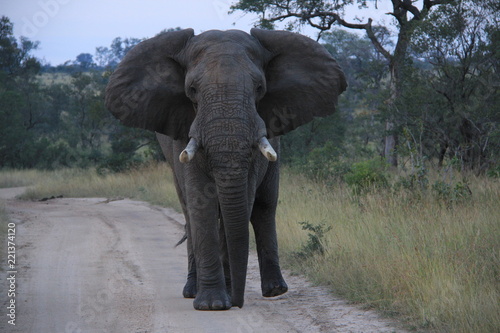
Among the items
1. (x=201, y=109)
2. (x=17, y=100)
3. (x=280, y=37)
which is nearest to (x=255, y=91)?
(x=201, y=109)

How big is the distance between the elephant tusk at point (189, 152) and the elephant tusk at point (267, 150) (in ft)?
1.70

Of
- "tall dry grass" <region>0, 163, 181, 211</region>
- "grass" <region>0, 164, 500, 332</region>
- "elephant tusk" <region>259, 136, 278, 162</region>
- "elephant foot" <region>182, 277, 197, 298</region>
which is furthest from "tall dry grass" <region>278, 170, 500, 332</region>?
"tall dry grass" <region>0, 163, 181, 211</region>

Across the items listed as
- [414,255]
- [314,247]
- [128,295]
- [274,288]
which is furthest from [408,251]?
[128,295]

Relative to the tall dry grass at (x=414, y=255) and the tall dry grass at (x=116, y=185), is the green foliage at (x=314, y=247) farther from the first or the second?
the tall dry grass at (x=116, y=185)

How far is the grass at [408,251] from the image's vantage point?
530cm

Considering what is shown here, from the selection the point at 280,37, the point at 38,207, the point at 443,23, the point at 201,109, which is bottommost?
the point at 38,207

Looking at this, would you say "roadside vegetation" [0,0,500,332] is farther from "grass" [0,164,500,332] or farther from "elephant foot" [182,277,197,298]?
"elephant foot" [182,277,197,298]

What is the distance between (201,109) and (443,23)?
9621 mm

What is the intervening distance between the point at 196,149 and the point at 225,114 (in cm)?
38

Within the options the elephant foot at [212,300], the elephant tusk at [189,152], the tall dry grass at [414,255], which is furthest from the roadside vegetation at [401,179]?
the elephant tusk at [189,152]

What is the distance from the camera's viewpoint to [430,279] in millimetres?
5793

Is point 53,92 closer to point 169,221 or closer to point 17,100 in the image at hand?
point 17,100

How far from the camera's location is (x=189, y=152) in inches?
225

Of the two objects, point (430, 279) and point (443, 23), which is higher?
point (443, 23)
